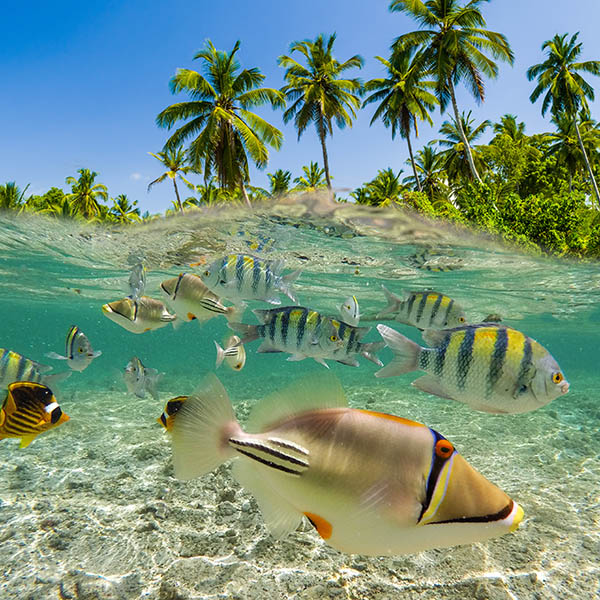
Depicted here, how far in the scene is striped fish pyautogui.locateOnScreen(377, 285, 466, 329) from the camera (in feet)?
11.9

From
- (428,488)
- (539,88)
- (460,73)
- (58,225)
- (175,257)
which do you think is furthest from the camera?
(539,88)

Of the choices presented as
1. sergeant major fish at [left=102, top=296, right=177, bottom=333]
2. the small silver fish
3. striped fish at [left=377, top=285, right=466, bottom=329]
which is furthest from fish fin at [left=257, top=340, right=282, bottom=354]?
the small silver fish

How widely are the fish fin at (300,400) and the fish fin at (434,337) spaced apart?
1.01 m

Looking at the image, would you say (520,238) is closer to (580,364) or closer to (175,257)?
(175,257)

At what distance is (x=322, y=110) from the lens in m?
32.8

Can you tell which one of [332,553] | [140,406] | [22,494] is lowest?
[140,406]

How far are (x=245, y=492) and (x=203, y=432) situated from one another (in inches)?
195

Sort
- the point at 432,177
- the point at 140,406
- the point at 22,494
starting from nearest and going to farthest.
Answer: the point at 22,494 → the point at 140,406 → the point at 432,177

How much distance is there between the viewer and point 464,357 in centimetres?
186

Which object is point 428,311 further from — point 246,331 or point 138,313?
point 138,313

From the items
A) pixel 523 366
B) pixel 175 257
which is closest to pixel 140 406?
pixel 175 257

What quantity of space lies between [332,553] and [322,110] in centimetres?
3424

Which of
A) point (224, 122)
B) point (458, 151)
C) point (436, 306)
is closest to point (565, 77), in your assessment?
point (458, 151)

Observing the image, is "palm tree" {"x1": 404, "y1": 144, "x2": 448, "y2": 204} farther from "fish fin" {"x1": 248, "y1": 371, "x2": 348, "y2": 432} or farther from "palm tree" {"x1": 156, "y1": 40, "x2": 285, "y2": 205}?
"fish fin" {"x1": 248, "y1": 371, "x2": 348, "y2": 432}
